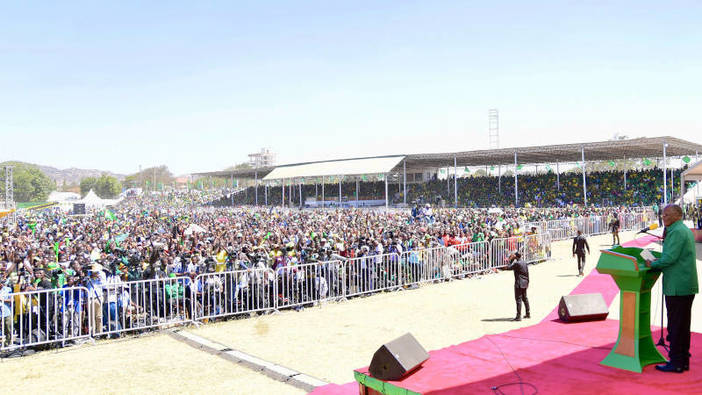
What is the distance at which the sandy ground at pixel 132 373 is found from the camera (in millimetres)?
6578

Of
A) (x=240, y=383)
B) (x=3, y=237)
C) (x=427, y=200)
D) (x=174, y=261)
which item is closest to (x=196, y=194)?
(x=427, y=200)

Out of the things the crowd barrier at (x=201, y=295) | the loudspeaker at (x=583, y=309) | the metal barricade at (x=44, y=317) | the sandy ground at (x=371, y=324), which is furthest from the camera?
the crowd barrier at (x=201, y=295)

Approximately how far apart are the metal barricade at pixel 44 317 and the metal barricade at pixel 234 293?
2097mm

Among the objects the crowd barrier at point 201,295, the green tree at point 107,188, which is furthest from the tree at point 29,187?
the crowd barrier at point 201,295

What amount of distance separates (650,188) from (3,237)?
43306mm

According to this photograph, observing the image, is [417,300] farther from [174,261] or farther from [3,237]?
[3,237]

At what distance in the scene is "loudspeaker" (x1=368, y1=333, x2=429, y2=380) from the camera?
5051 millimetres

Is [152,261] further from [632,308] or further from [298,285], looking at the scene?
[632,308]

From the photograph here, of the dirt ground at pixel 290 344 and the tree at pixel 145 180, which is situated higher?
the tree at pixel 145 180

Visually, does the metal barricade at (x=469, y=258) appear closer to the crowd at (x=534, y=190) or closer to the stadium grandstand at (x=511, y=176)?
the stadium grandstand at (x=511, y=176)

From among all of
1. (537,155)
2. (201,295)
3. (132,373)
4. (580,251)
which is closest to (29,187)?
(537,155)

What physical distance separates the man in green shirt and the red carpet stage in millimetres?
238

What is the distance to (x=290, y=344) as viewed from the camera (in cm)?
860

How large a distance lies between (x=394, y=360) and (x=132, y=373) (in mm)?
4377
